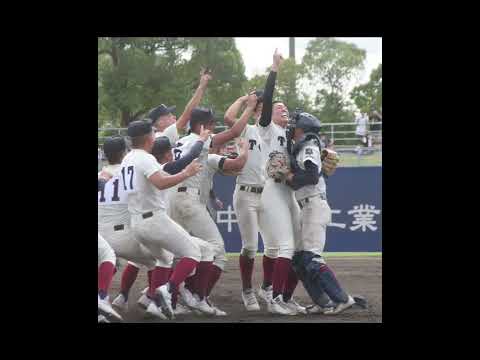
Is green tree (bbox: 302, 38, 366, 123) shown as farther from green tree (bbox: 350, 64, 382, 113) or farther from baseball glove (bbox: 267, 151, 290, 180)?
baseball glove (bbox: 267, 151, 290, 180)

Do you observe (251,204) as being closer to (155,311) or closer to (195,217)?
(195,217)

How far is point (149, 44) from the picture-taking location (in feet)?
71.2

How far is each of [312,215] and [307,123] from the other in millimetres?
926

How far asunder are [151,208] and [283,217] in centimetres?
157

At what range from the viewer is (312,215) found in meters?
8.14

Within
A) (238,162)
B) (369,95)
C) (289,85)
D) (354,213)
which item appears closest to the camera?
(238,162)

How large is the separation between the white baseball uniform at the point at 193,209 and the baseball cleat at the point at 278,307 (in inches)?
28.9

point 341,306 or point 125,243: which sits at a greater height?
point 125,243

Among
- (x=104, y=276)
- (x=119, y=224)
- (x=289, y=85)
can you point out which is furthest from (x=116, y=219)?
Result: (x=289, y=85)

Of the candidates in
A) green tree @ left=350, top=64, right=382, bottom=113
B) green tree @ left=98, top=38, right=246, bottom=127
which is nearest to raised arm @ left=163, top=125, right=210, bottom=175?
green tree @ left=98, top=38, right=246, bottom=127

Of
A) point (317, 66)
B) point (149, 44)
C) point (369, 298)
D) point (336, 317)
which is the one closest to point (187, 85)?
point (149, 44)

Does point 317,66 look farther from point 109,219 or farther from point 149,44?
point 109,219

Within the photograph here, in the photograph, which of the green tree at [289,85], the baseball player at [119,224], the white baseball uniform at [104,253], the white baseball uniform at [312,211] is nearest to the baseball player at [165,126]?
the baseball player at [119,224]

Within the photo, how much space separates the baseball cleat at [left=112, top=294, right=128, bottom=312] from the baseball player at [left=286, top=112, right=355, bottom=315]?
1753mm
